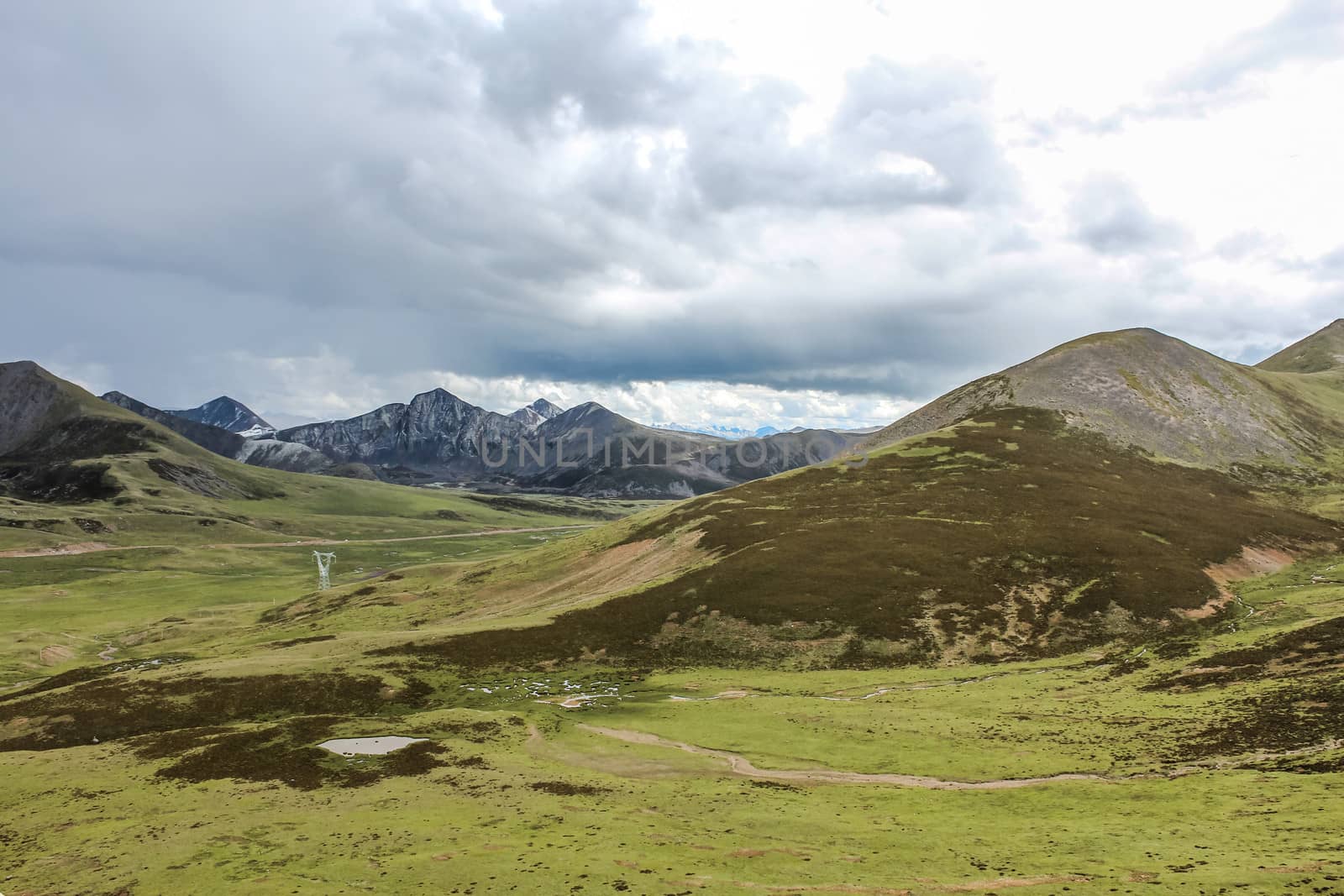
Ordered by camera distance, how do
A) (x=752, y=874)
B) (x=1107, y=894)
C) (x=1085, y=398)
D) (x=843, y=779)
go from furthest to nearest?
1. (x=1085, y=398)
2. (x=843, y=779)
3. (x=752, y=874)
4. (x=1107, y=894)

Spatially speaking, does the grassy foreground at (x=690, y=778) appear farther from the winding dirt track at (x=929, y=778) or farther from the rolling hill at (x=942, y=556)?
the rolling hill at (x=942, y=556)

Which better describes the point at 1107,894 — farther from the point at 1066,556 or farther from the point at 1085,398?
the point at 1085,398

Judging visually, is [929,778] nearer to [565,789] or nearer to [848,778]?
[848,778]

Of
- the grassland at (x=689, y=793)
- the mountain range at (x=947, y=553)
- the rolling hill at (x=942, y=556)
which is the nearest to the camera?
the grassland at (x=689, y=793)

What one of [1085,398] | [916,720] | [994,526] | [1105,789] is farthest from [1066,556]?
[1085,398]

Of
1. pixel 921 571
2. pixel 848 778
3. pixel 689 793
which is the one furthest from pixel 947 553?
pixel 689 793

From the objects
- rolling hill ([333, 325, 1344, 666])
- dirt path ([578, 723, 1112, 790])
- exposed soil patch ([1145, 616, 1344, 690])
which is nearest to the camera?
dirt path ([578, 723, 1112, 790])

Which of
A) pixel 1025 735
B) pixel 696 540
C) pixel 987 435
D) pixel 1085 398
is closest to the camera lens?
pixel 1025 735

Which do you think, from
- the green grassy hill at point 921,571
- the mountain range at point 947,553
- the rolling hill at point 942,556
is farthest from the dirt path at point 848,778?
the mountain range at point 947,553

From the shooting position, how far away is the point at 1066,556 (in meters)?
97.6

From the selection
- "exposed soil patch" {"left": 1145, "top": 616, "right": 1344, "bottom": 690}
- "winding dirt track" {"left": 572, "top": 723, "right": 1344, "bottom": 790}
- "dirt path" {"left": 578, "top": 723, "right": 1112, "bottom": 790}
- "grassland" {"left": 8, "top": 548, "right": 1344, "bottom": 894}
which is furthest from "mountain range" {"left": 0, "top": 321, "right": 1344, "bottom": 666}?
"winding dirt track" {"left": 572, "top": 723, "right": 1344, "bottom": 790}

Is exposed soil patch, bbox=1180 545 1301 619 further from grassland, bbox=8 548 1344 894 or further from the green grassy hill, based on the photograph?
grassland, bbox=8 548 1344 894

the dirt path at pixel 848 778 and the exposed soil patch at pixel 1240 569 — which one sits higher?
the exposed soil patch at pixel 1240 569

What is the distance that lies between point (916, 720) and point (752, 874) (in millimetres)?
32703
